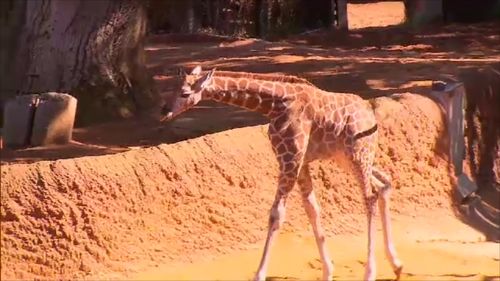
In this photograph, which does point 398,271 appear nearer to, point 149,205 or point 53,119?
point 149,205

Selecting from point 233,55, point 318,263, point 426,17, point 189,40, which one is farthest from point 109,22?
point 426,17

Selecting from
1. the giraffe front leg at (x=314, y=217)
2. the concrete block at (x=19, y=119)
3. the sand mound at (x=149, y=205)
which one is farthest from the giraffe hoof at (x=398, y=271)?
the concrete block at (x=19, y=119)

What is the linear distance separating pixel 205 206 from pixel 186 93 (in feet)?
4.69

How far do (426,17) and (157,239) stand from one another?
13.7 metres

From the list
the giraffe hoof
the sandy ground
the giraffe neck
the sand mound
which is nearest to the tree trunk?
the sand mound

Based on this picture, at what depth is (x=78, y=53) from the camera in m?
10.1

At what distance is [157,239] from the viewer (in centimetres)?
777

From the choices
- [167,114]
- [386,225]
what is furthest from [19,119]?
[386,225]

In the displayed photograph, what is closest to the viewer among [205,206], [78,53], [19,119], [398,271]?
[398,271]

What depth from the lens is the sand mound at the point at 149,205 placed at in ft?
24.1

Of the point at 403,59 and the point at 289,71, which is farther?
the point at 403,59

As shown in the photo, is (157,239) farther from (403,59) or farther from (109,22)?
(403,59)

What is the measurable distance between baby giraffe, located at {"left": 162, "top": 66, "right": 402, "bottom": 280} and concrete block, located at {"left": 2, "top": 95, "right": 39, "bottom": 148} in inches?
93.2

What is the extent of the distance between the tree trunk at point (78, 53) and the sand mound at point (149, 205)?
2163mm
